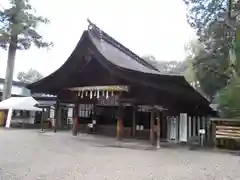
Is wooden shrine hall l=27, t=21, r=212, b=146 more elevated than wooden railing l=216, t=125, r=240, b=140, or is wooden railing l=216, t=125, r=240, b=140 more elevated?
wooden shrine hall l=27, t=21, r=212, b=146

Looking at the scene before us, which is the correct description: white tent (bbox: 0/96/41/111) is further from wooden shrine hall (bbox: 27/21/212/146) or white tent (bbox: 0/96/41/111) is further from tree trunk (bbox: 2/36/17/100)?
wooden shrine hall (bbox: 27/21/212/146)

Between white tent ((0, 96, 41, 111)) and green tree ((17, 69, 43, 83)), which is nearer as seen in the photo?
white tent ((0, 96, 41, 111))

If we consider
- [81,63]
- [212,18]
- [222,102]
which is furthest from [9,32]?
[222,102]

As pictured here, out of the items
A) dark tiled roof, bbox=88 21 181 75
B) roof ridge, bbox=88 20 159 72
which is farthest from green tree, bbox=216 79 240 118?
roof ridge, bbox=88 20 159 72

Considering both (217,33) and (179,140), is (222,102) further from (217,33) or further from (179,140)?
(217,33)

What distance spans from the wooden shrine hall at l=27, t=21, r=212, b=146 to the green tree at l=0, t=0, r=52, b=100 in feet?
31.4

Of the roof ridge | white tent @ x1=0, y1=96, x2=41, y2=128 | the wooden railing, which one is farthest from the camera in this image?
white tent @ x1=0, y1=96, x2=41, y2=128

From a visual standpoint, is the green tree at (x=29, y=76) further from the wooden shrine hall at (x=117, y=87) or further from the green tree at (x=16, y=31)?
the wooden shrine hall at (x=117, y=87)

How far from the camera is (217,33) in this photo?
15086 mm

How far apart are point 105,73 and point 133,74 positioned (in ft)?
7.06

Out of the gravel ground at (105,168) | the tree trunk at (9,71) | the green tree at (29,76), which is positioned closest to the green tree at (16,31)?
the tree trunk at (9,71)

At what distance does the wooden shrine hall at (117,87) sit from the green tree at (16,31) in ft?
31.4

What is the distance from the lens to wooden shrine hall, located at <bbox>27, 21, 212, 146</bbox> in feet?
35.4

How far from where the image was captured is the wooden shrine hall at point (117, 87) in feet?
35.4
